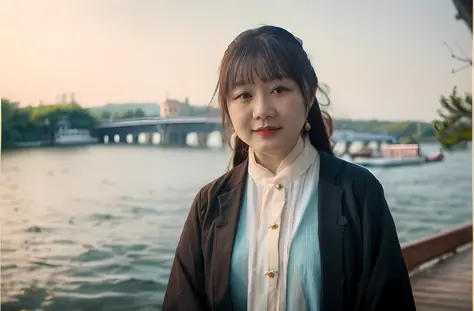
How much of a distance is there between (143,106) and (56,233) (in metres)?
0.53

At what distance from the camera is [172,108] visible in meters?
1.93

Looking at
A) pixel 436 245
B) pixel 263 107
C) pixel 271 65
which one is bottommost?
pixel 436 245

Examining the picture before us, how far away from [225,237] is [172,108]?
2.03ft

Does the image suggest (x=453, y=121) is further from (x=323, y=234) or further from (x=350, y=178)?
(x=323, y=234)

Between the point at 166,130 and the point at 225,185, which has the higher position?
the point at 166,130

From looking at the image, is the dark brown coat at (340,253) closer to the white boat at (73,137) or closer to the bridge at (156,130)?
the bridge at (156,130)

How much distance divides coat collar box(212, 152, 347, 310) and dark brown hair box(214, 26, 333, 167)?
0.13m

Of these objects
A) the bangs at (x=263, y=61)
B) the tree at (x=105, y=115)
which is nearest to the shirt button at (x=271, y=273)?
the bangs at (x=263, y=61)

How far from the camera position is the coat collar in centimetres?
140

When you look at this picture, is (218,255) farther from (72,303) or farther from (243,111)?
(72,303)

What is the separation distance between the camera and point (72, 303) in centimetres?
190

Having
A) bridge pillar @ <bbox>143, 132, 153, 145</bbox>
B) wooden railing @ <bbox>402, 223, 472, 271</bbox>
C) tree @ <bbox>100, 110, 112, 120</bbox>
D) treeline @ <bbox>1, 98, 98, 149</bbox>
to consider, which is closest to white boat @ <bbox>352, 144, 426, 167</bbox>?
wooden railing @ <bbox>402, 223, 472, 271</bbox>

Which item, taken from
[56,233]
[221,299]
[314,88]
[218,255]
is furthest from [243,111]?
[56,233]

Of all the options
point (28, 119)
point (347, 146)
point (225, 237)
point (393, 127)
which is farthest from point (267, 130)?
point (28, 119)
